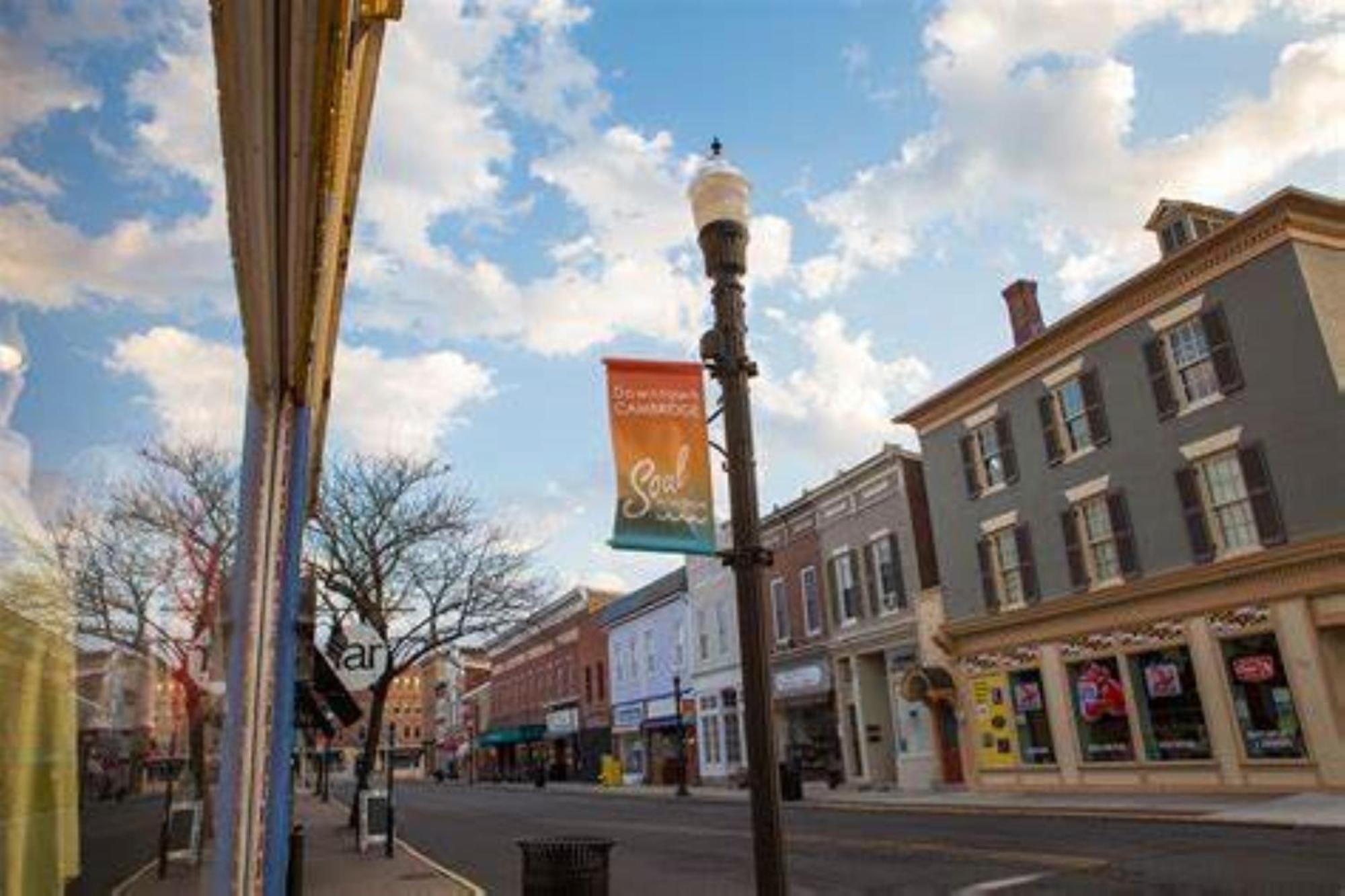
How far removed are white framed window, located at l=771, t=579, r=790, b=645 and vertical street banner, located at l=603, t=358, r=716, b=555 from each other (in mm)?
30505

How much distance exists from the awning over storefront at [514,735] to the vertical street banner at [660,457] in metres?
57.9

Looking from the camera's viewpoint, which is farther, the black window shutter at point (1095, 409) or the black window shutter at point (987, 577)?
the black window shutter at point (987, 577)

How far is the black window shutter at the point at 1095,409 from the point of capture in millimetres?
23094

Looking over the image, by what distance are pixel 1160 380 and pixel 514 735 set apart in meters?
50.6

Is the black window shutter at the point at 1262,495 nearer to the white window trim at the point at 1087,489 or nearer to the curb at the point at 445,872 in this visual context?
the white window trim at the point at 1087,489

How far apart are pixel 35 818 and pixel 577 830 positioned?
20.3 meters

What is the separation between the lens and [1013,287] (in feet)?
89.7

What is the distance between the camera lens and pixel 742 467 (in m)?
4.86

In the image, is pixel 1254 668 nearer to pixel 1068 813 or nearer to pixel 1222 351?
pixel 1068 813

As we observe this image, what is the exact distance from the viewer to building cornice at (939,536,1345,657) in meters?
18.2

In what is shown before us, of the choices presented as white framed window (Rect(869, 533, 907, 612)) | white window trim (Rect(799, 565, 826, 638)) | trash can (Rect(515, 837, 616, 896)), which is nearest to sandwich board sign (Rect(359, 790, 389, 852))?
trash can (Rect(515, 837, 616, 896))

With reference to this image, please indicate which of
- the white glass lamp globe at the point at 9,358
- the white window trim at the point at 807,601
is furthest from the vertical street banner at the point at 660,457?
the white window trim at the point at 807,601

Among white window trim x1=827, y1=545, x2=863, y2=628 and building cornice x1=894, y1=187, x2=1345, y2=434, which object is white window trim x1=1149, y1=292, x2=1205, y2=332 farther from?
white window trim x1=827, y1=545, x2=863, y2=628

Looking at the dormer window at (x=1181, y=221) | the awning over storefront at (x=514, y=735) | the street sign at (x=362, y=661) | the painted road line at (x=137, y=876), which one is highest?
the dormer window at (x=1181, y=221)
